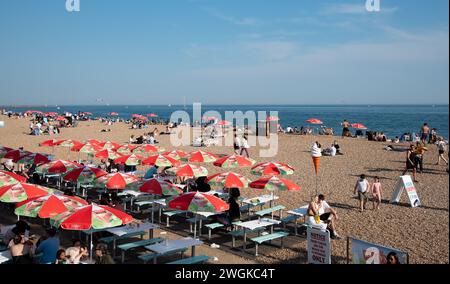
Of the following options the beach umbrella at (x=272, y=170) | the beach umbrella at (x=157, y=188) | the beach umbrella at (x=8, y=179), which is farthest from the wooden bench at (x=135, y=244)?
the beach umbrella at (x=272, y=170)

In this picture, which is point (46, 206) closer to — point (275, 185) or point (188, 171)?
point (188, 171)

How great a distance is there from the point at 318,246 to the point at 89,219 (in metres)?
4.26

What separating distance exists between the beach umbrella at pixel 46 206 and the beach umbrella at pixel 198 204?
78.0 inches

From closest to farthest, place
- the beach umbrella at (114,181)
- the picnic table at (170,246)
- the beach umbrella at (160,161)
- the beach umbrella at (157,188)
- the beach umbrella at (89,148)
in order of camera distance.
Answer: the picnic table at (170,246)
the beach umbrella at (157,188)
the beach umbrella at (114,181)
the beach umbrella at (160,161)
the beach umbrella at (89,148)

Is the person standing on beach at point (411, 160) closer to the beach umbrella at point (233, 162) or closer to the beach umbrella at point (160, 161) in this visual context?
the beach umbrella at point (233, 162)

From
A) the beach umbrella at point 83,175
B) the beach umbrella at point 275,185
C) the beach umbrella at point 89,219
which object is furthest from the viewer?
the beach umbrella at point 83,175

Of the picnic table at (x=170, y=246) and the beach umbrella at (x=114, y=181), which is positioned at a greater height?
the beach umbrella at (x=114, y=181)

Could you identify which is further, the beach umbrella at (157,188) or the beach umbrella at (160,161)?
the beach umbrella at (160,161)

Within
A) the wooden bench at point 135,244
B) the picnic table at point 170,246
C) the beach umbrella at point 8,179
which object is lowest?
the wooden bench at point 135,244

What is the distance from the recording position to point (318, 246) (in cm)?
754

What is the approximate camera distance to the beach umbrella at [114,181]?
9859mm
